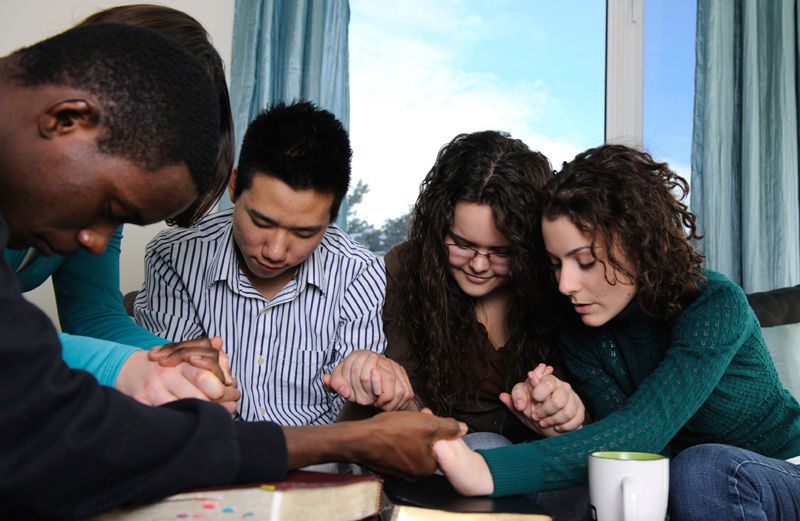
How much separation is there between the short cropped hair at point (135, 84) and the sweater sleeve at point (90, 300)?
1.95ft

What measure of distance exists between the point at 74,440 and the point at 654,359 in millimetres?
1074

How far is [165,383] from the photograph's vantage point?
0.95 meters

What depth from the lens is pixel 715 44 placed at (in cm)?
286

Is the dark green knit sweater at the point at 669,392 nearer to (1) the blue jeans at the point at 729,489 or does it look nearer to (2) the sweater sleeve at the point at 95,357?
(1) the blue jeans at the point at 729,489

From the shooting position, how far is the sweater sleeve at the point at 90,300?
1.31 m

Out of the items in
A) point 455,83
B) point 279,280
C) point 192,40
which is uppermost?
point 455,83

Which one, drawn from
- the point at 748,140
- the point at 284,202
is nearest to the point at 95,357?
the point at 284,202

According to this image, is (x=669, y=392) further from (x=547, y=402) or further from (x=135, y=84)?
(x=135, y=84)

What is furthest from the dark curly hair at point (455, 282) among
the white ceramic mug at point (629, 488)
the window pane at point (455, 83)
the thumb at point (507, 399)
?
the window pane at point (455, 83)

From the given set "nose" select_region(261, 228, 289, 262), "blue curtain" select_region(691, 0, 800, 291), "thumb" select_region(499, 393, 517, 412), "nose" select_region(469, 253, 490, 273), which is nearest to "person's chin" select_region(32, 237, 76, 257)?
"nose" select_region(261, 228, 289, 262)

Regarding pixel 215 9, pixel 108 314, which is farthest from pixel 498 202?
pixel 215 9

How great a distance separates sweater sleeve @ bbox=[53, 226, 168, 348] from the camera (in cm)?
131

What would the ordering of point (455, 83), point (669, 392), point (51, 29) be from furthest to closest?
point (455, 83), point (51, 29), point (669, 392)

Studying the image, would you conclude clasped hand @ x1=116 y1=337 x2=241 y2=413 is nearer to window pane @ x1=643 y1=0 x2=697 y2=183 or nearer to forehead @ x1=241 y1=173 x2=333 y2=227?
forehead @ x1=241 y1=173 x2=333 y2=227
